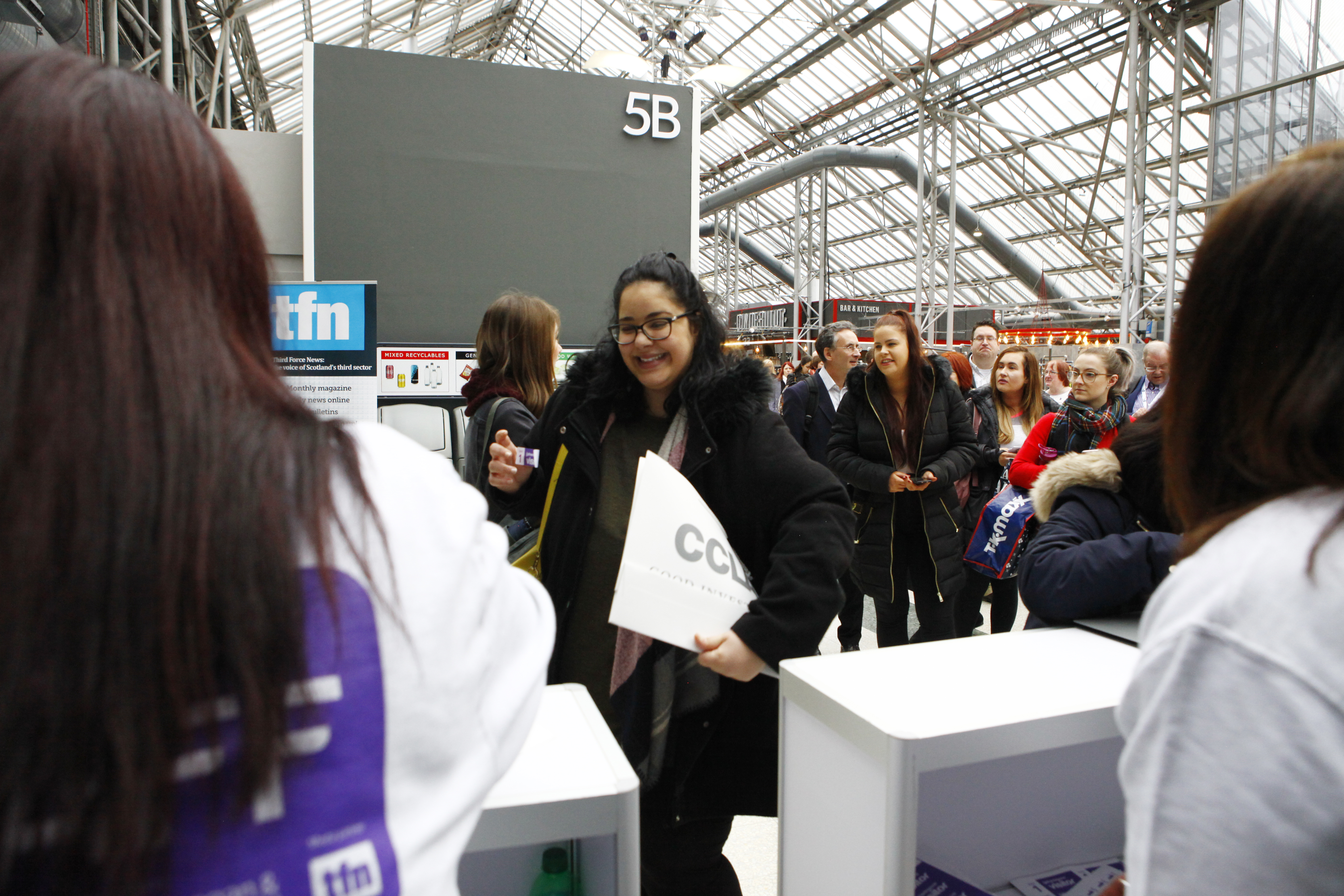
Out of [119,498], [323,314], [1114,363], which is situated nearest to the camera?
[119,498]

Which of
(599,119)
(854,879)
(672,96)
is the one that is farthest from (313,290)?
(672,96)

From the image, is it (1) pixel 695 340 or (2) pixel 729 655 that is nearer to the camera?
(2) pixel 729 655

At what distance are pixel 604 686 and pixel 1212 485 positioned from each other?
1179mm

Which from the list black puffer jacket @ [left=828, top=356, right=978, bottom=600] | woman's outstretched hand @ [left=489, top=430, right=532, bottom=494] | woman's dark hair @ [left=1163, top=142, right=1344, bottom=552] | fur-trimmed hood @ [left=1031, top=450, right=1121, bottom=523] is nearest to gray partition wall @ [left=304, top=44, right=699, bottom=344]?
black puffer jacket @ [left=828, top=356, right=978, bottom=600]

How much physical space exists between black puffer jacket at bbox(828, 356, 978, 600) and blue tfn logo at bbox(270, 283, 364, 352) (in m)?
2.00

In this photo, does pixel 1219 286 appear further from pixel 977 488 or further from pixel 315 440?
pixel 977 488

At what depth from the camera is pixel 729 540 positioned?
163cm

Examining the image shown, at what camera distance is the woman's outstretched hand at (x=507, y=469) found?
1906 mm

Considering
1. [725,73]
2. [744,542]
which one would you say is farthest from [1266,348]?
[725,73]

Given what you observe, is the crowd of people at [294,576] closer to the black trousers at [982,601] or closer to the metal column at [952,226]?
the black trousers at [982,601]

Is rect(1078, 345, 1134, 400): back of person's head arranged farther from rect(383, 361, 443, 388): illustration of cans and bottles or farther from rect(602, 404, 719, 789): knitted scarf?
rect(383, 361, 443, 388): illustration of cans and bottles

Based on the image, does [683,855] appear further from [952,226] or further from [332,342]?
[952,226]

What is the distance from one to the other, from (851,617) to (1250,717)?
11.3 ft

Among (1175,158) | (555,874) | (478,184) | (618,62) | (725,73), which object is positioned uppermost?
(725,73)
